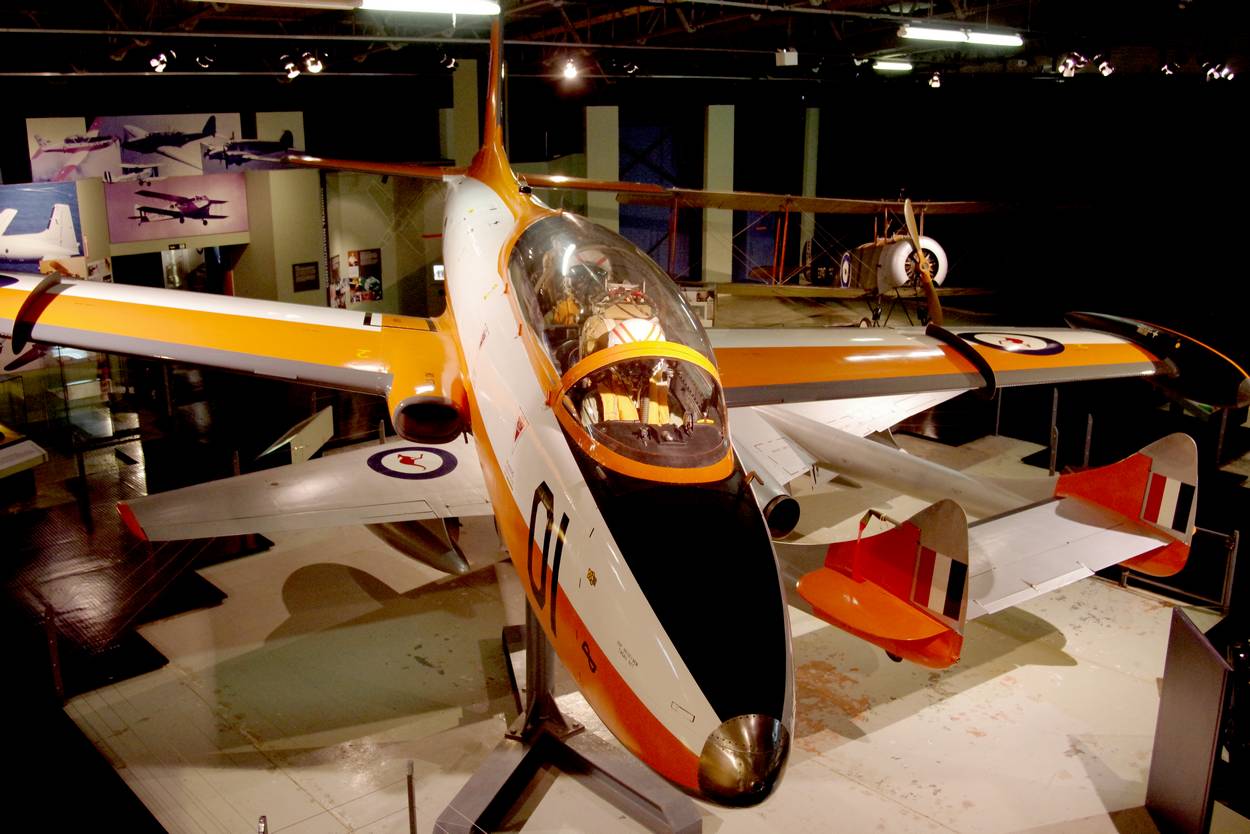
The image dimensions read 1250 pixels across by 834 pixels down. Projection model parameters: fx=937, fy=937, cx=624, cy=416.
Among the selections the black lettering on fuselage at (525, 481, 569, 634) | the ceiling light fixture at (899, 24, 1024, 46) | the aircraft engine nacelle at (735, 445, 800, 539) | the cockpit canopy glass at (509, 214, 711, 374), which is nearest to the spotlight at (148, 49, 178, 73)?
the cockpit canopy glass at (509, 214, 711, 374)

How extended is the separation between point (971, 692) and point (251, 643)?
4.99 meters

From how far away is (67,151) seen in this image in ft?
36.3

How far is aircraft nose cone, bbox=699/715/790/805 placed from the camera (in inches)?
127

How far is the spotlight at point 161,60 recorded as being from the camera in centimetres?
1055

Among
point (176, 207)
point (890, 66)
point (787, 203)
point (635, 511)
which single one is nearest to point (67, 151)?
point (176, 207)

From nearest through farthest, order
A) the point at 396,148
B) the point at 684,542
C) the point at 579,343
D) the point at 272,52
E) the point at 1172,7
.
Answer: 1. the point at 684,542
2. the point at 579,343
3. the point at 1172,7
4. the point at 272,52
5. the point at 396,148

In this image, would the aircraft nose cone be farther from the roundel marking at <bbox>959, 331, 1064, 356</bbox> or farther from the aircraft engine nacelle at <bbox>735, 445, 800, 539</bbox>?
the roundel marking at <bbox>959, 331, 1064, 356</bbox>

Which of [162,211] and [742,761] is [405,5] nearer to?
[742,761]

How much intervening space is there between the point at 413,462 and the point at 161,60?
6.79 m

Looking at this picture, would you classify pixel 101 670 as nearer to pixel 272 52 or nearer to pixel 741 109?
pixel 272 52

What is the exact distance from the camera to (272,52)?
1292 centimetres

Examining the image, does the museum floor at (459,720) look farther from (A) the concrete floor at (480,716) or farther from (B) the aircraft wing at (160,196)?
(B) the aircraft wing at (160,196)

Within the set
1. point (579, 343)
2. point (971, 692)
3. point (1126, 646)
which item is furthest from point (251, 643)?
point (1126, 646)

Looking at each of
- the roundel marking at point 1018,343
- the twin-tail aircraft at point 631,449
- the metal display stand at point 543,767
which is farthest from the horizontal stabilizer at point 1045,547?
the metal display stand at point 543,767
